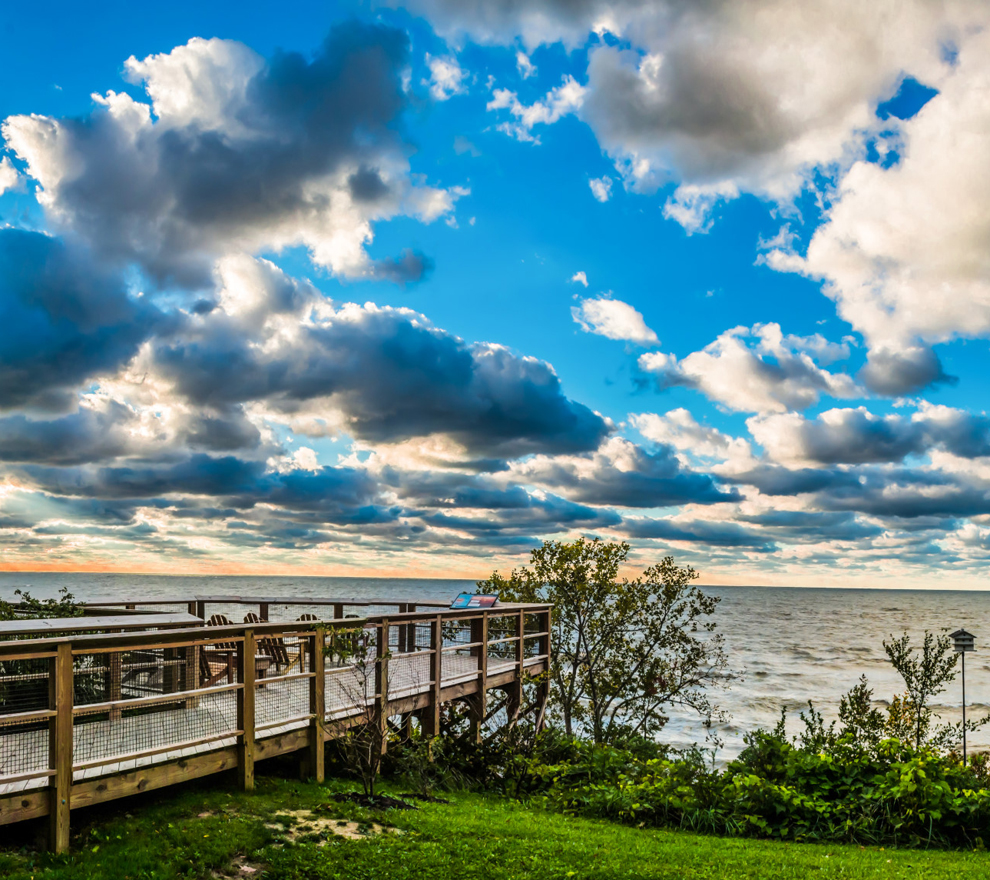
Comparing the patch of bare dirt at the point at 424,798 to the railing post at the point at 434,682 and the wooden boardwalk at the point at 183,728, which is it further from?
the railing post at the point at 434,682

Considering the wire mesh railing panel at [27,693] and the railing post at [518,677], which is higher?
the wire mesh railing panel at [27,693]

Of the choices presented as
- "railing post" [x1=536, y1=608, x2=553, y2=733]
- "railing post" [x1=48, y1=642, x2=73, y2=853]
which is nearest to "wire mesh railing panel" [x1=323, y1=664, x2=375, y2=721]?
"railing post" [x1=48, y1=642, x2=73, y2=853]

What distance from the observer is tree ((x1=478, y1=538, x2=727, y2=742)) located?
762 inches

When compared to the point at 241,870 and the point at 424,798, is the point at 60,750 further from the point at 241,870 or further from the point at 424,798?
the point at 424,798

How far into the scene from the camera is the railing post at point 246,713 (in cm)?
797

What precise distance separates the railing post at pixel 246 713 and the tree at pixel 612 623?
12268mm

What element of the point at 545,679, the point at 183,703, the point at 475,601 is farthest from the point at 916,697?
the point at 183,703

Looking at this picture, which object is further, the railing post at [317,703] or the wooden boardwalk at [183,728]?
the railing post at [317,703]

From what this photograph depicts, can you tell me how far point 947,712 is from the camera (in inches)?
1282

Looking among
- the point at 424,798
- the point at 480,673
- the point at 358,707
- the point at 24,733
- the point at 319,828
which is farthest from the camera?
the point at 480,673

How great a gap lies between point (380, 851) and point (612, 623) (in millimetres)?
13413

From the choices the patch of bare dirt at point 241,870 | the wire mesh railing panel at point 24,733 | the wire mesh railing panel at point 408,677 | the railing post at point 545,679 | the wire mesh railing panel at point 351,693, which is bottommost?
the railing post at point 545,679

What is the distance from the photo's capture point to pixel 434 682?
38.9 feet

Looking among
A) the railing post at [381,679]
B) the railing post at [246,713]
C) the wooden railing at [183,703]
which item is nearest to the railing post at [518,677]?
the wooden railing at [183,703]
